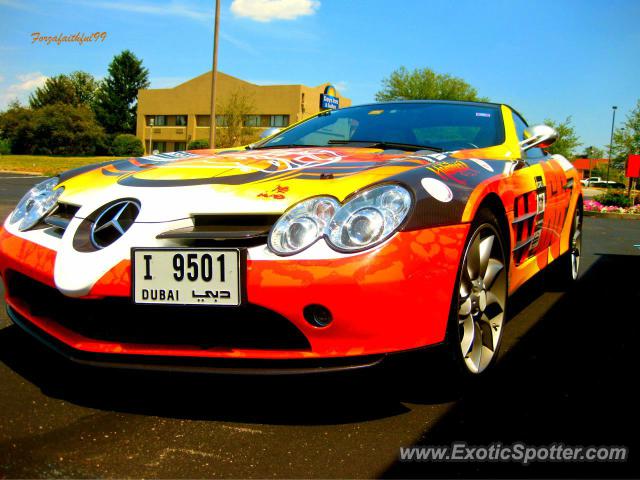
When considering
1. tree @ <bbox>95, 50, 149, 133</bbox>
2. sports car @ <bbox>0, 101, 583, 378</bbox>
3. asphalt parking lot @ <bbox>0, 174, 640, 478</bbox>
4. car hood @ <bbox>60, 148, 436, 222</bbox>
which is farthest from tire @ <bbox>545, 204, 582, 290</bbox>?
tree @ <bbox>95, 50, 149, 133</bbox>

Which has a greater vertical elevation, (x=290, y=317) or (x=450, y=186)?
(x=450, y=186)

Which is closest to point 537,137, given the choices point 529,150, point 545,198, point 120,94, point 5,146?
point 529,150

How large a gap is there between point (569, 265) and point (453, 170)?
282 cm

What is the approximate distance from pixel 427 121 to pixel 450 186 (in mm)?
1313

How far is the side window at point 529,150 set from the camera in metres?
3.82

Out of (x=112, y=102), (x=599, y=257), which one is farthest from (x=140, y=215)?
(x=112, y=102)

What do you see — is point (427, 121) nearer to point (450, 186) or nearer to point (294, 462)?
point (450, 186)

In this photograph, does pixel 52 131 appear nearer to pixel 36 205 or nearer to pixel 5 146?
pixel 5 146

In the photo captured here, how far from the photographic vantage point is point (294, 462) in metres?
1.98

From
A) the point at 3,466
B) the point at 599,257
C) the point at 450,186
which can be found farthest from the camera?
Result: the point at 599,257

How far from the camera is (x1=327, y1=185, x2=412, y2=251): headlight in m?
2.09

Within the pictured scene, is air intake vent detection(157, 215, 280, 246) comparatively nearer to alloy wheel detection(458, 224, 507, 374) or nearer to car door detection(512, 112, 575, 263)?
alloy wheel detection(458, 224, 507, 374)

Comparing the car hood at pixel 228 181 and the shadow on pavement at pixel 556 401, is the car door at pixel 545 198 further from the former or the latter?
the car hood at pixel 228 181

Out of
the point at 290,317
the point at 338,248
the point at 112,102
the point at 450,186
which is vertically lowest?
the point at 290,317
